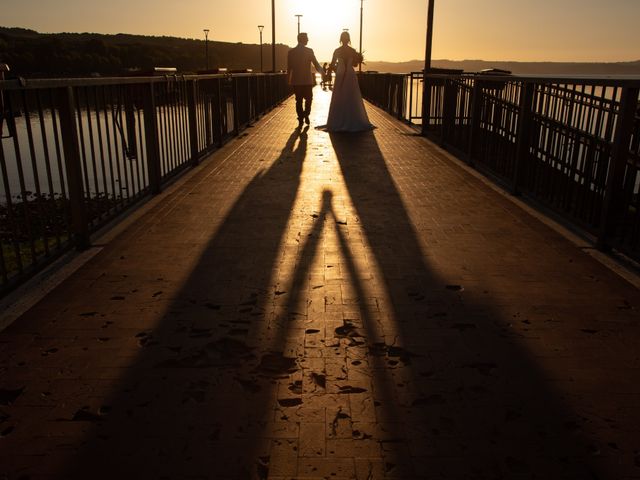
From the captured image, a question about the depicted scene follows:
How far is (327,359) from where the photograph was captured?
278 cm

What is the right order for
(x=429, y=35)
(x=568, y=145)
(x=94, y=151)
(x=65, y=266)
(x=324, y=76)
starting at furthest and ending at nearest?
(x=324, y=76) < (x=429, y=35) < (x=568, y=145) < (x=94, y=151) < (x=65, y=266)

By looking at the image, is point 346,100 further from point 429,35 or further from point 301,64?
point 429,35

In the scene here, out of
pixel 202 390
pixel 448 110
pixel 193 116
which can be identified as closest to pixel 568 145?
Answer: pixel 202 390

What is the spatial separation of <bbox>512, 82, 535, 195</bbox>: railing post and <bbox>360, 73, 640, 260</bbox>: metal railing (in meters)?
0.01

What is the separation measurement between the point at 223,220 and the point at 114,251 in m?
1.27

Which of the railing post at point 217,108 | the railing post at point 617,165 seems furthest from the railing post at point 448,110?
the railing post at point 617,165

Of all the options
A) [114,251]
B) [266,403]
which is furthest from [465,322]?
[114,251]

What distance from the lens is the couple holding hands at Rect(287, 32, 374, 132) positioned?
40.1 feet

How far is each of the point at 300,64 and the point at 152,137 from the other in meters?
A: 7.18

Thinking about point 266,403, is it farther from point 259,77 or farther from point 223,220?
point 259,77

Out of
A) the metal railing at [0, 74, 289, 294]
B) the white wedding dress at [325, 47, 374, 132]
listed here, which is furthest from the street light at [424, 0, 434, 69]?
the metal railing at [0, 74, 289, 294]

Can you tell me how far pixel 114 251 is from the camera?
4.41 metres

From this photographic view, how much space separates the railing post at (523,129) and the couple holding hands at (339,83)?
253 inches

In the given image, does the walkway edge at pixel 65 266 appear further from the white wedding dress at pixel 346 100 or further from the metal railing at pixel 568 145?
the white wedding dress at pixel 346 100
